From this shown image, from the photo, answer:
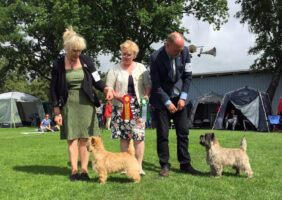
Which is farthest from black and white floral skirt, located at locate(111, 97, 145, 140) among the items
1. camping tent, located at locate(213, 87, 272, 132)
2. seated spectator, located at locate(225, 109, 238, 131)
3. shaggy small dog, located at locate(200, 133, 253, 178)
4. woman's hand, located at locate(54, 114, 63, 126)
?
seated spectator, located at locate(225, 109, 238, 131)

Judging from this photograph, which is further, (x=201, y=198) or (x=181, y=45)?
(x=181, y=45)

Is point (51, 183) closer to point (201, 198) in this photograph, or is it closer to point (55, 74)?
point (55, 74)

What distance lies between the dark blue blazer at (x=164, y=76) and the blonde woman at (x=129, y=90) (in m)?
0.13

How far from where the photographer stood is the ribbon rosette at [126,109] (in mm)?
3795

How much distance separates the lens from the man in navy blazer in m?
3.91

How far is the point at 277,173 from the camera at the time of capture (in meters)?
4.07

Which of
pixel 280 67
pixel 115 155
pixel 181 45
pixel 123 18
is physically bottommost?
pixel 115 155

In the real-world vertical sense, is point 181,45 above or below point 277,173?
above

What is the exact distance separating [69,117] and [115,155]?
2.48 feet

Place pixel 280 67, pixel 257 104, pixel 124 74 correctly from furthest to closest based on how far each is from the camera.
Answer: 1. pixel 280 67
2. pixel 257 104
3. pixel 124 74

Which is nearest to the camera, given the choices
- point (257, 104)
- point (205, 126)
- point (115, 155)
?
point (115, 155)

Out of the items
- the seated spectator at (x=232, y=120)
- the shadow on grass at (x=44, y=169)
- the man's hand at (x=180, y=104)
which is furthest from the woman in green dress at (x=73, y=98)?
the seated spectator at (x=232, y=120)

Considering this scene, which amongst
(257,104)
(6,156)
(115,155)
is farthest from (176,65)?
(257,104)

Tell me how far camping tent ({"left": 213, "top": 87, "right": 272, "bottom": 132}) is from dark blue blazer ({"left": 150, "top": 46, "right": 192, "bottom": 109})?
12.2m
